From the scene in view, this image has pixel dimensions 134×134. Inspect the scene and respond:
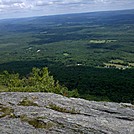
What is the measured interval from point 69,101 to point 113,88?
111 meters

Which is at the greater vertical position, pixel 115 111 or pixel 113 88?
pixel 115 111

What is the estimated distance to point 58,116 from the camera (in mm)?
30219

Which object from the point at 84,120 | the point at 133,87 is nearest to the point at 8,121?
the point at 84,120

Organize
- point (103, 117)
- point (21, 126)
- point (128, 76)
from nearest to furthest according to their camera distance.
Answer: point (21, 126) < point (103, 117) < point (128, 76)

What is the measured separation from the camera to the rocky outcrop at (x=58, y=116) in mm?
28125

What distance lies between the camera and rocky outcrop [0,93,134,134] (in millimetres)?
28125

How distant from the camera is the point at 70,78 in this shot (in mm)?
178750

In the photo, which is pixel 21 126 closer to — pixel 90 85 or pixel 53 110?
pixel 53 110

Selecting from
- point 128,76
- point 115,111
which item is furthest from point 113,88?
point 115,111

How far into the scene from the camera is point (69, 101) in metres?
36.1

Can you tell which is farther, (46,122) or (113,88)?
(113,88)

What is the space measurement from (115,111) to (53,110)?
8157 millimetres

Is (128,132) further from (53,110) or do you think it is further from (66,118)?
(53,110)

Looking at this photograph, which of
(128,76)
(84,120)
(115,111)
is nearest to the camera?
(84,120)
